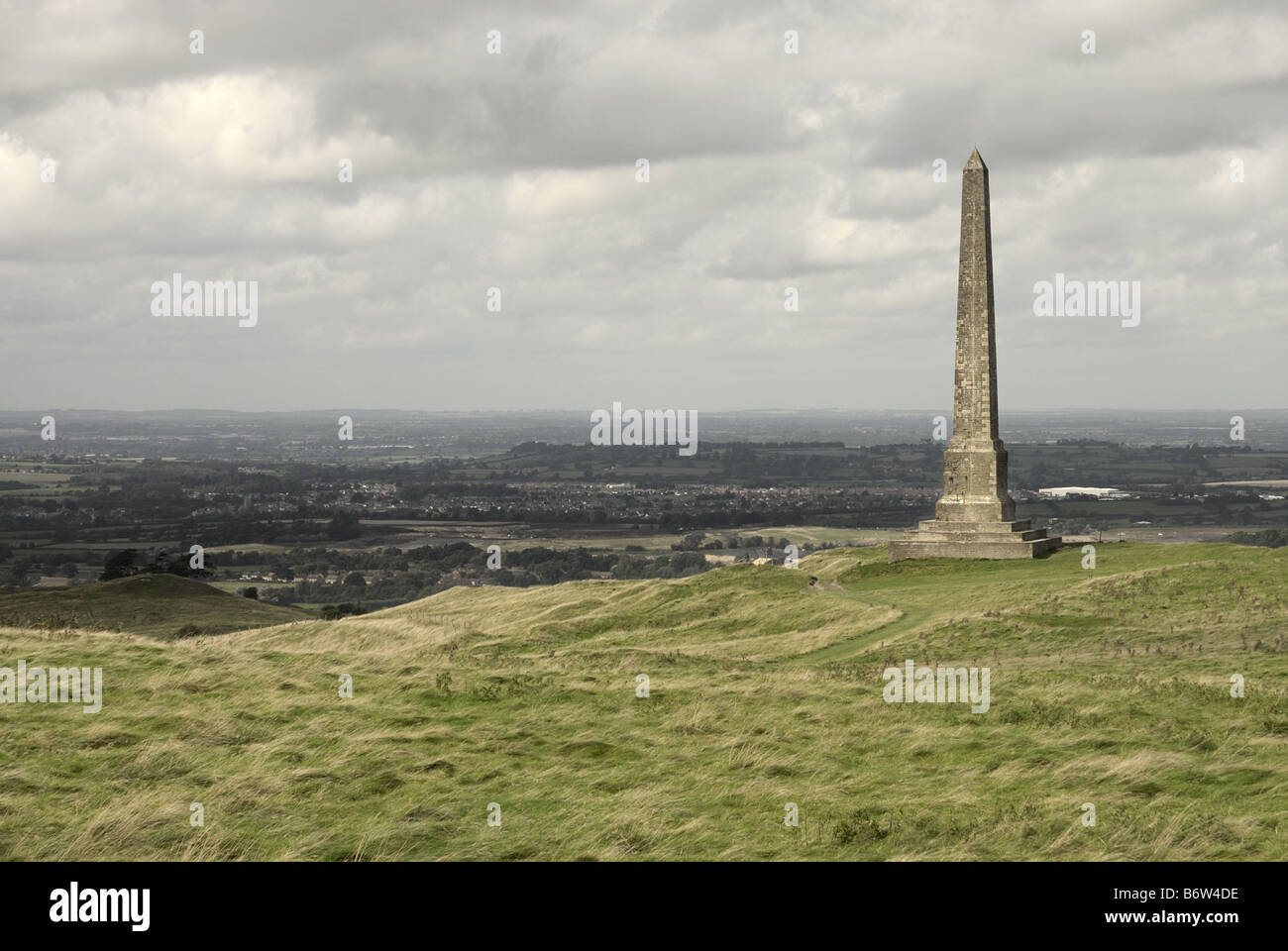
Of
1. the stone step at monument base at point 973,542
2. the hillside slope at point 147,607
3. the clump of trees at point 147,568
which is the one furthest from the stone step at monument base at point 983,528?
the clump of trees at point 147,568

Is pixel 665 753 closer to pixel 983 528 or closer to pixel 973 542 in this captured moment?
pixel 973 542

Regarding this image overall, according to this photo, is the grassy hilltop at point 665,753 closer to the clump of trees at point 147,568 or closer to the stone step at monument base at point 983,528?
the stone step at monument base at point 983,528

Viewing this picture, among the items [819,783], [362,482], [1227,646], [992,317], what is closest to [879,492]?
[362,482]

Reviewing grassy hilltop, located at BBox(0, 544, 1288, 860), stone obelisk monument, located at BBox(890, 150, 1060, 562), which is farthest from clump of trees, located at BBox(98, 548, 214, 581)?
grassy hilltop, located at BBox(0, 544, 1288, 860)

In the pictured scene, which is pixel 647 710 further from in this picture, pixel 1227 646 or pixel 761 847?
pixel 1227 646
